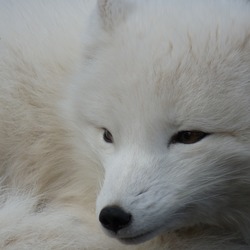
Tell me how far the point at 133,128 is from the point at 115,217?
0.34m

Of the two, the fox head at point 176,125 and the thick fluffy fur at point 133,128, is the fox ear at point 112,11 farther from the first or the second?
the fox head at point 176,125

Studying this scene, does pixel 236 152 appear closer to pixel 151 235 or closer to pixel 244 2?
pixel 151 235

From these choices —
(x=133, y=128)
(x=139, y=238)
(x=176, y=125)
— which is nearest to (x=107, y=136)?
(x=133, y=128)

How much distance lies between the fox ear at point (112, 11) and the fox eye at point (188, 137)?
1.84 ft

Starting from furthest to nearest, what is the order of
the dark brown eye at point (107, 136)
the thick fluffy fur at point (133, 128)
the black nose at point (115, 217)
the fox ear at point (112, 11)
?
the fox ear at point (112, 11) → the dark brown eye at point (107, 136) → the thick fluffy fur at point (133, 128) → the black nose at point (115, 217)

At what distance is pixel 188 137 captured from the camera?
7.28 ft

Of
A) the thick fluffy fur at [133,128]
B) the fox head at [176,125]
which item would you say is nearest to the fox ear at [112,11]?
the thick fluffy fur at [133,128]

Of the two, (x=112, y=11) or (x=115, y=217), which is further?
(x=112, y=11)

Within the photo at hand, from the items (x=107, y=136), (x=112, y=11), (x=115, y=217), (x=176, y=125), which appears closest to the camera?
(x=115, y=217)

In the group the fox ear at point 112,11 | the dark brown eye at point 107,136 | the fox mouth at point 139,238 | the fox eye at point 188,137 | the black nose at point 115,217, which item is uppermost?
the fox ear at point 112,11

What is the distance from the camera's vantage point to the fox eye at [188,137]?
2209mm

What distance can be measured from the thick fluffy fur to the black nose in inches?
1.0

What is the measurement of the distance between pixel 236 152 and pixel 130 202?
41cm

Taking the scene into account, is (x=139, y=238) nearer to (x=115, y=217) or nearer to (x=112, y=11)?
(x=115, y=217)
